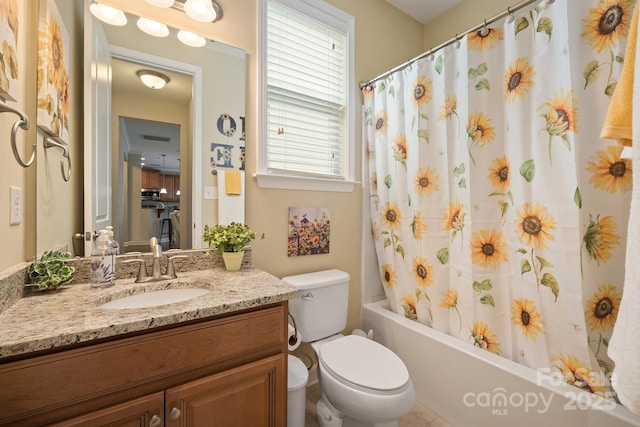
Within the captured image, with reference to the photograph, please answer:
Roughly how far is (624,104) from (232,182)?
1.57 meters

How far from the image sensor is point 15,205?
0.87 metres

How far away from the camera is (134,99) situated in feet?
4.12

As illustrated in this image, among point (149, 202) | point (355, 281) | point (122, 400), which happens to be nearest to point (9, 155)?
point (149, 202)

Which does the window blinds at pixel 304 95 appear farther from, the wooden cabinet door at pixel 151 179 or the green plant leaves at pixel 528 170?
the green plant leaves at pixel 528 170

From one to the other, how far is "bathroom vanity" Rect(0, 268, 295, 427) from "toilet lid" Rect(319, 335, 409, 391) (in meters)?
0.33

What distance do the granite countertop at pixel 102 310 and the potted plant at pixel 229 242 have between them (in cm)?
14

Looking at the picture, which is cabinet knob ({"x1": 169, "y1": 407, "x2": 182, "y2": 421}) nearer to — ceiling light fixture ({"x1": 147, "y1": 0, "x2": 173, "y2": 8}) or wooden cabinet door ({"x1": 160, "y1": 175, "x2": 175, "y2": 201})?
wooden cabinet door ({"x1": 160, "y1": 175, "x2": 175, "y2": 201})

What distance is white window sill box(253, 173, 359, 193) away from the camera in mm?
1586

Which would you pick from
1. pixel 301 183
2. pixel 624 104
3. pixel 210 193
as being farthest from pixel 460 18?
pixel 210 193

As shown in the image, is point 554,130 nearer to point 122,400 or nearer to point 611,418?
point 611,418

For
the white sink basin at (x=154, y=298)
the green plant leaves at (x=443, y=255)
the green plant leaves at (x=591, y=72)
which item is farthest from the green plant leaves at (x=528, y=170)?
the white sink basin at (x=154, y=298)

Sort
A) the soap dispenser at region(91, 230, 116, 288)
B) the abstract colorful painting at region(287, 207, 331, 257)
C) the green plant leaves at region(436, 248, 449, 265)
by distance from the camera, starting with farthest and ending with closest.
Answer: the abstract colorful painting at region(287, 207, 331, 257), the green plant leaves at region(436, 248, 449, 265), the soap dispenser at region(91, 230, 116, 288)

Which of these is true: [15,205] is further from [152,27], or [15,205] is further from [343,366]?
[343,366]

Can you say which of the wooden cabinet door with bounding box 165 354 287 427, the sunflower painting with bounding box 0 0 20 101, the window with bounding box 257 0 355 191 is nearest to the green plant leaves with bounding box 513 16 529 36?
the window with bounding box 257 0 355 191
